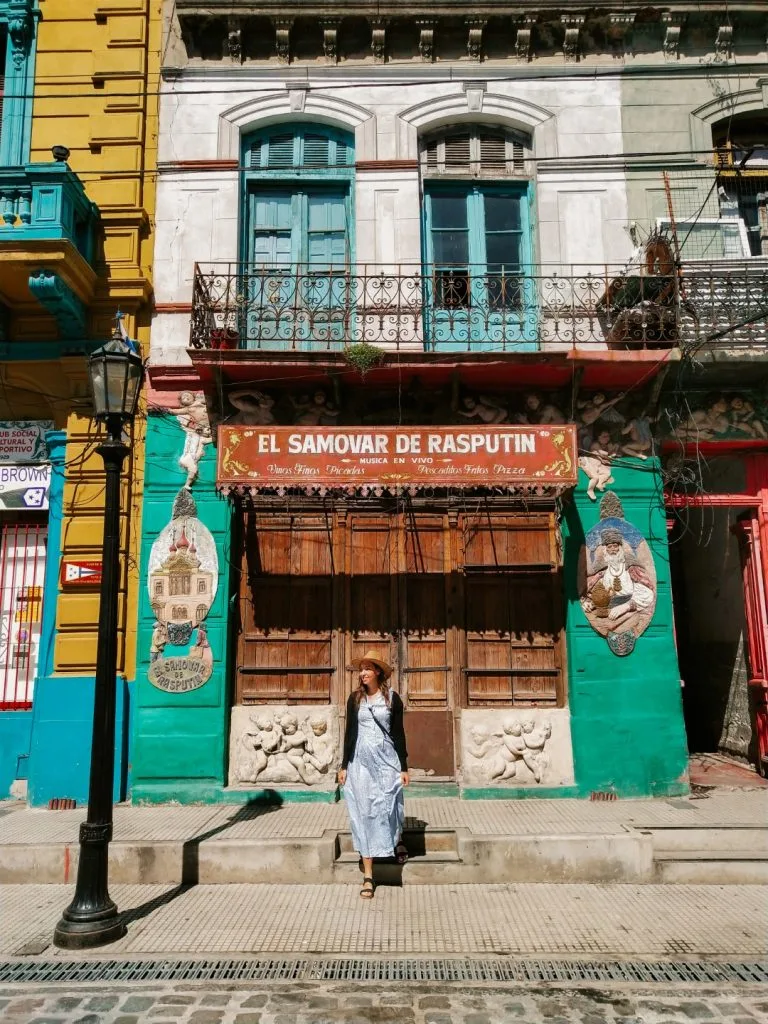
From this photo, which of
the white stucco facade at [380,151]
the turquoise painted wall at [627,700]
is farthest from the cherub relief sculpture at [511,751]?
the white stucco facade at [380,151]

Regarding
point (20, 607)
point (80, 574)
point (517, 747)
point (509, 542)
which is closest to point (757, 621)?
point (509, 542)

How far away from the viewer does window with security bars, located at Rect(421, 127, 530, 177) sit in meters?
9.96

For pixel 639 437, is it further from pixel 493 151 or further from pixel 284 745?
pixel 284 745

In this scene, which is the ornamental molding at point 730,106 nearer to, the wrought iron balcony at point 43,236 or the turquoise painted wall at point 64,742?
the wrought iron balcony at point 43,236

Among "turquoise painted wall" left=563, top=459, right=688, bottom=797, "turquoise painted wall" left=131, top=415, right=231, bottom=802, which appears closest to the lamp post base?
"turquoise painted wall" left=131, top=415, right=231, bottom=802

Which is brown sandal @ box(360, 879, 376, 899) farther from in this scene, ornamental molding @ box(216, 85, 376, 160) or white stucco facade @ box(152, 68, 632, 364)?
ornamental molding @ box(216, 85, 376, 160)

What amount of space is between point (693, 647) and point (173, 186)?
1000cm

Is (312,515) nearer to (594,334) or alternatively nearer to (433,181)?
(594,334)

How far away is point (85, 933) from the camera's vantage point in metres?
5.20

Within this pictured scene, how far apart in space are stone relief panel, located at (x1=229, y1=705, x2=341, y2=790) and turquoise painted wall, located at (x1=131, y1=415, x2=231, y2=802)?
205 mm

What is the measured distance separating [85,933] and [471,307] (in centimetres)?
726

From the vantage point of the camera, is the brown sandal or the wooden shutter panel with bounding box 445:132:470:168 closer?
the brown sandal

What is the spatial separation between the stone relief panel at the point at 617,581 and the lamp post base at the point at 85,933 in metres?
5.78

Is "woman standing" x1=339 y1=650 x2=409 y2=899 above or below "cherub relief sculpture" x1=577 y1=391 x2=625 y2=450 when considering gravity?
below
